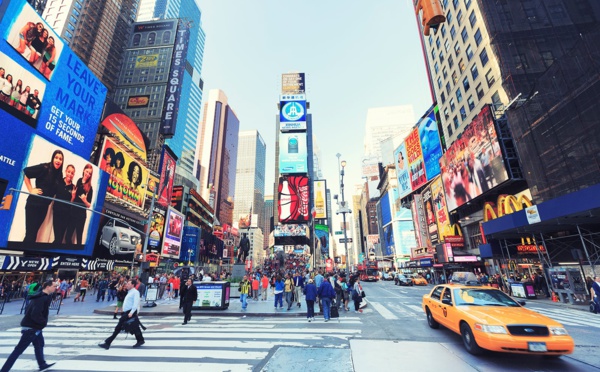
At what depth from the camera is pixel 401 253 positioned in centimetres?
9231

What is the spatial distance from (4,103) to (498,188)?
1889 inches

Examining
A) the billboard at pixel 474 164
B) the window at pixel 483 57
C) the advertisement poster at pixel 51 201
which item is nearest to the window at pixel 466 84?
the window at pixel 483 57

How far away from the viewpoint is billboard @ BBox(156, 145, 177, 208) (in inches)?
1784

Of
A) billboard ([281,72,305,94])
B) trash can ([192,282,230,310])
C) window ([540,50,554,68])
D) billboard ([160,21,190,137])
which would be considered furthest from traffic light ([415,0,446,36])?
billboard ([281,72,305,94])

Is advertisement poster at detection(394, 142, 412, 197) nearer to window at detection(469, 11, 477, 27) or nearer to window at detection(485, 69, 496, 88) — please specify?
window at detection(469, 11, 477, 27)

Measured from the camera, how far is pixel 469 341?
20.6 ft

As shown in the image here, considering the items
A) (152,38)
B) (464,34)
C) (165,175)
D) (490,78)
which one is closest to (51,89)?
(165,175)

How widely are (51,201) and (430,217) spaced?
5611 centimetres

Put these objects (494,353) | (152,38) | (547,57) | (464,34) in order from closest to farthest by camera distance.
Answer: (494,353), (547,57), (464,34), (152,38)

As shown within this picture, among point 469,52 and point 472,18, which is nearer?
→ point 472,18

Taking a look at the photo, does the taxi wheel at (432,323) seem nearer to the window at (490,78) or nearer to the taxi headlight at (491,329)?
the taxi headlight at (491,329)

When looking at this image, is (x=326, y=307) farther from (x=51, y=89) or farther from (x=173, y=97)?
(x=173, y=97)

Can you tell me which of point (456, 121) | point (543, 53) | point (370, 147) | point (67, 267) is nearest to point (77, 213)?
point (67, 267)

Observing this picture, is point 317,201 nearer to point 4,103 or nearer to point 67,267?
point 67,267
